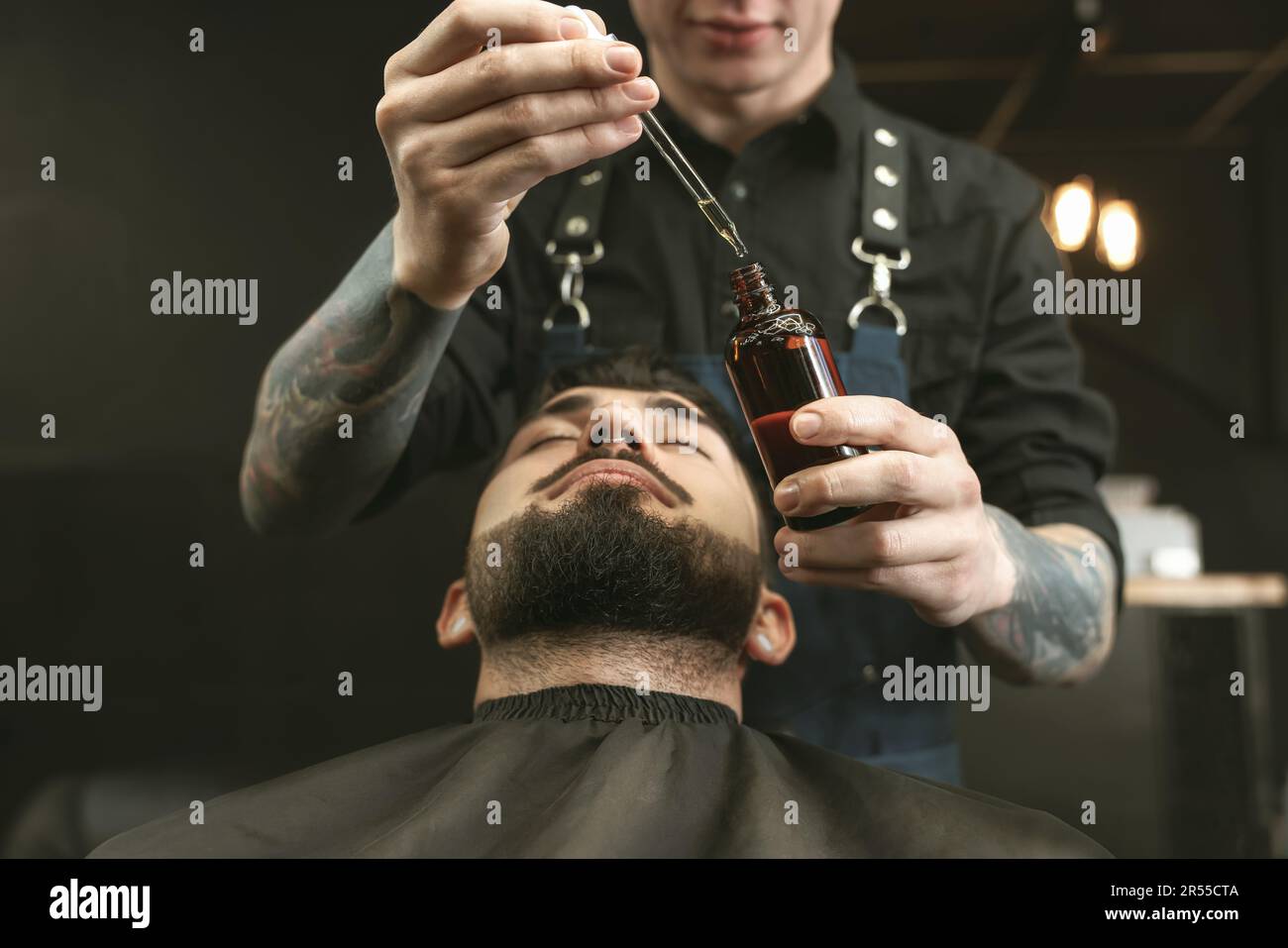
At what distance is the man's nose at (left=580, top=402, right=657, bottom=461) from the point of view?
4.66 feet

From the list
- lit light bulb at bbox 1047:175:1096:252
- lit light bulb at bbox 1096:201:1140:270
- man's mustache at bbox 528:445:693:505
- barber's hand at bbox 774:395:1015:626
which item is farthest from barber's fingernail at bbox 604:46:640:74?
lit light bulb at bbox 1096:201:1140:270

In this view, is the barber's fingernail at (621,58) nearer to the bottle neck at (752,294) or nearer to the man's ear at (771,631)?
the bottle neck at (752,294)

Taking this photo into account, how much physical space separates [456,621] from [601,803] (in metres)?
0.46

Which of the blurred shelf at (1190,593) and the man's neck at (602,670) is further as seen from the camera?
the blurred shelf at (1190,593)

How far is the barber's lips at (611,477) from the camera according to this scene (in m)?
1.37

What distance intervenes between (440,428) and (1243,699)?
6.77 feet

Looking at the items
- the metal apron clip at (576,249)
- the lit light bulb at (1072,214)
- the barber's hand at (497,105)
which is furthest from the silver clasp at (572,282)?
the lit light bulb at (1072,214)

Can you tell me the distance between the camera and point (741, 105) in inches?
66.6

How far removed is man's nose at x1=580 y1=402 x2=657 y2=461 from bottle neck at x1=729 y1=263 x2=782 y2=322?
30 cm

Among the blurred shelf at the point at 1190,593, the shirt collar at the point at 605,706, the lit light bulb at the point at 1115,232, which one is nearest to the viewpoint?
the shirt collar at the point at 605,706

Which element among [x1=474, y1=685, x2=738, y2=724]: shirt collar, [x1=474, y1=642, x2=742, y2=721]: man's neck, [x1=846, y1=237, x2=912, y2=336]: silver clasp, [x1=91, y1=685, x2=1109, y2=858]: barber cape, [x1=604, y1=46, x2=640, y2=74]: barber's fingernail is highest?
[x1=604, y1=46, x2=640, y2=74]: barber's fingernail

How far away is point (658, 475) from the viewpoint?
1389 millimetres

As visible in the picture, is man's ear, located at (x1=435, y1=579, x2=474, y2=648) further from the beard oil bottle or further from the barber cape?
the beard oil bottle
